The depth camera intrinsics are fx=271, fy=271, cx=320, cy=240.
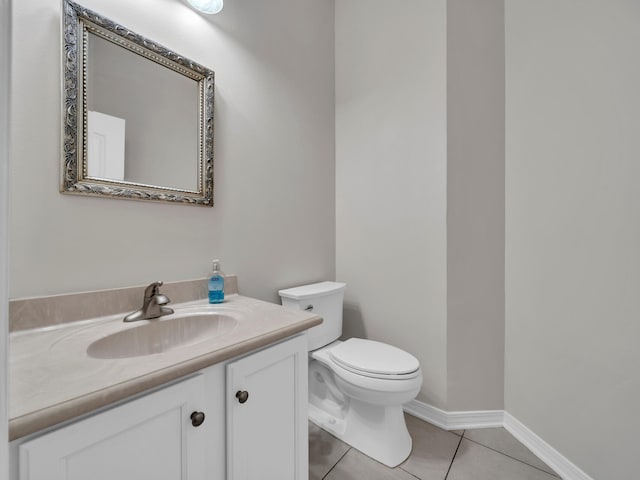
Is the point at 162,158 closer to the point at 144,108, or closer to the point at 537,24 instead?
the point at 144,108

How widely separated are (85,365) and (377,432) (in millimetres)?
1286

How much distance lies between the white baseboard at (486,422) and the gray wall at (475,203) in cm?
5

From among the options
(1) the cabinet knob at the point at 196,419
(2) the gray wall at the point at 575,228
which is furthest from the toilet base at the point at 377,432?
(1) the cabinet knob at the point at 196,419

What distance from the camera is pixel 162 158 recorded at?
1150 mm

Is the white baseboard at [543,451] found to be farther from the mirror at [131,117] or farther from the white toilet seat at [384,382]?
the mirror at [131,117]

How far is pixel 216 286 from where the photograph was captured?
120 cm

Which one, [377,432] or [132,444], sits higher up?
[132,444]

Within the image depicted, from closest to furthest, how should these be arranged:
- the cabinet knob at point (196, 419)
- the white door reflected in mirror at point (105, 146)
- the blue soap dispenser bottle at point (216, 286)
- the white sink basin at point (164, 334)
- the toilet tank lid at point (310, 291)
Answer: the cabinet knob at point (196, 419) < the white sink basin at point (164, 334) < the white door reflected in mirror at point (105, 146) < the blue soap dispenser bottle at point (216, 286) < the toilet tank lid at point (310, 291)

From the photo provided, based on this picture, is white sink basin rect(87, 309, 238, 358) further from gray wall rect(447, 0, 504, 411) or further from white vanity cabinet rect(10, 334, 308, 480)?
gray wall rect(447, 0, 504, 411)

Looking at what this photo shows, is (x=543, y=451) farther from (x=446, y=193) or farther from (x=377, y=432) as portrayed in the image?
(x=446, y=193)

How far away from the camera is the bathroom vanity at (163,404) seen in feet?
1.61

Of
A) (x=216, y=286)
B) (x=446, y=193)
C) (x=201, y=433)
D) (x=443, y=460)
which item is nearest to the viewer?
(x=201, y=433)

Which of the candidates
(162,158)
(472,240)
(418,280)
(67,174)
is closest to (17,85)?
(67,174)

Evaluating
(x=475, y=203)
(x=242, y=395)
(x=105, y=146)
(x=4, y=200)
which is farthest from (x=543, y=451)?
(x=105, y=146)
